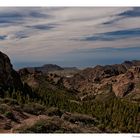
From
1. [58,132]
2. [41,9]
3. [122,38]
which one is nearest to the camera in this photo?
[58,132]

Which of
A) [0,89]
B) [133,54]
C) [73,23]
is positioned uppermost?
[73,23]

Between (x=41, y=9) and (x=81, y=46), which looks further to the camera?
(x=81, y=46)

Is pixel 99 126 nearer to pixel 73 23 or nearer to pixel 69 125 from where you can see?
pixel 69 125

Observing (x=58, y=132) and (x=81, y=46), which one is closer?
(x=58, y=132)

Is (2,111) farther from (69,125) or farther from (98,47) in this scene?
(98,47)

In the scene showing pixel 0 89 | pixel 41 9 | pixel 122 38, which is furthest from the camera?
pixel 0 89

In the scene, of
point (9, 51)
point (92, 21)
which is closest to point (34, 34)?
point (9, 51)

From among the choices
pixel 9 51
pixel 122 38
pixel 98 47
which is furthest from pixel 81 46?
pixel 9 51

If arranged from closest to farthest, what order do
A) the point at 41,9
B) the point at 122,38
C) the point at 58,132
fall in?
1. the point at 58,132
2. the point at 41,9
3. the point at 122,38

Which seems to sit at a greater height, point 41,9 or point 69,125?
point 41,9

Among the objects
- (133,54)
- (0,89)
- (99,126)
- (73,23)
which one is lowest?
(99,126)
